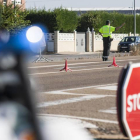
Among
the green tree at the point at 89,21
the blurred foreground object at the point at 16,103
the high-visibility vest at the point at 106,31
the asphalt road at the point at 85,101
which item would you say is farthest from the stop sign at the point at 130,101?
the green tree at the point at 89,21

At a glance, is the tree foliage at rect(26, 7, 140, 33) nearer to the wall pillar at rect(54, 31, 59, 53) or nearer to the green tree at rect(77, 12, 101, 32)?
the green tree at rect(77, 12, 101, 32)

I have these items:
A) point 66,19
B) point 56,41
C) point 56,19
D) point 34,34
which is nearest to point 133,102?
point 34,34

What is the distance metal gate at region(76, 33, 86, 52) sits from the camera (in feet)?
177

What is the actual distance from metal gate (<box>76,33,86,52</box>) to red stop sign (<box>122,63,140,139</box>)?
1883 inches

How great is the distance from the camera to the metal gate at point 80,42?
53850mm

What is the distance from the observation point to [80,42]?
54.3 meters

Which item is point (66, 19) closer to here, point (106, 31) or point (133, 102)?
point (106, 31)

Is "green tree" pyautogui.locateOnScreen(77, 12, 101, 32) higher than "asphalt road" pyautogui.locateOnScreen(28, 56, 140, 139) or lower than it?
higher

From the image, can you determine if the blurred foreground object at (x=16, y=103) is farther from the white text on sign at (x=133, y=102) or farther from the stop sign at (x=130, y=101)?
the white text on sign at (x=133, y=102)

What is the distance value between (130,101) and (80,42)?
4872 centimetres

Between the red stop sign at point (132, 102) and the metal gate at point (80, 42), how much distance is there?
1883 inches

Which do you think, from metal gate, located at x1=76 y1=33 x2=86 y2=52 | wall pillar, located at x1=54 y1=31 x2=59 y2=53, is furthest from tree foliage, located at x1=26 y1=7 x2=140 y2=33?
wall pillar, located at x1=54 y1=31 x2=59 y2=53

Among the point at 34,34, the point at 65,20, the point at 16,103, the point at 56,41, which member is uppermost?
the point at 34,34

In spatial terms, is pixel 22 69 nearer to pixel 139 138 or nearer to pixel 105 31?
pixel 139 138
